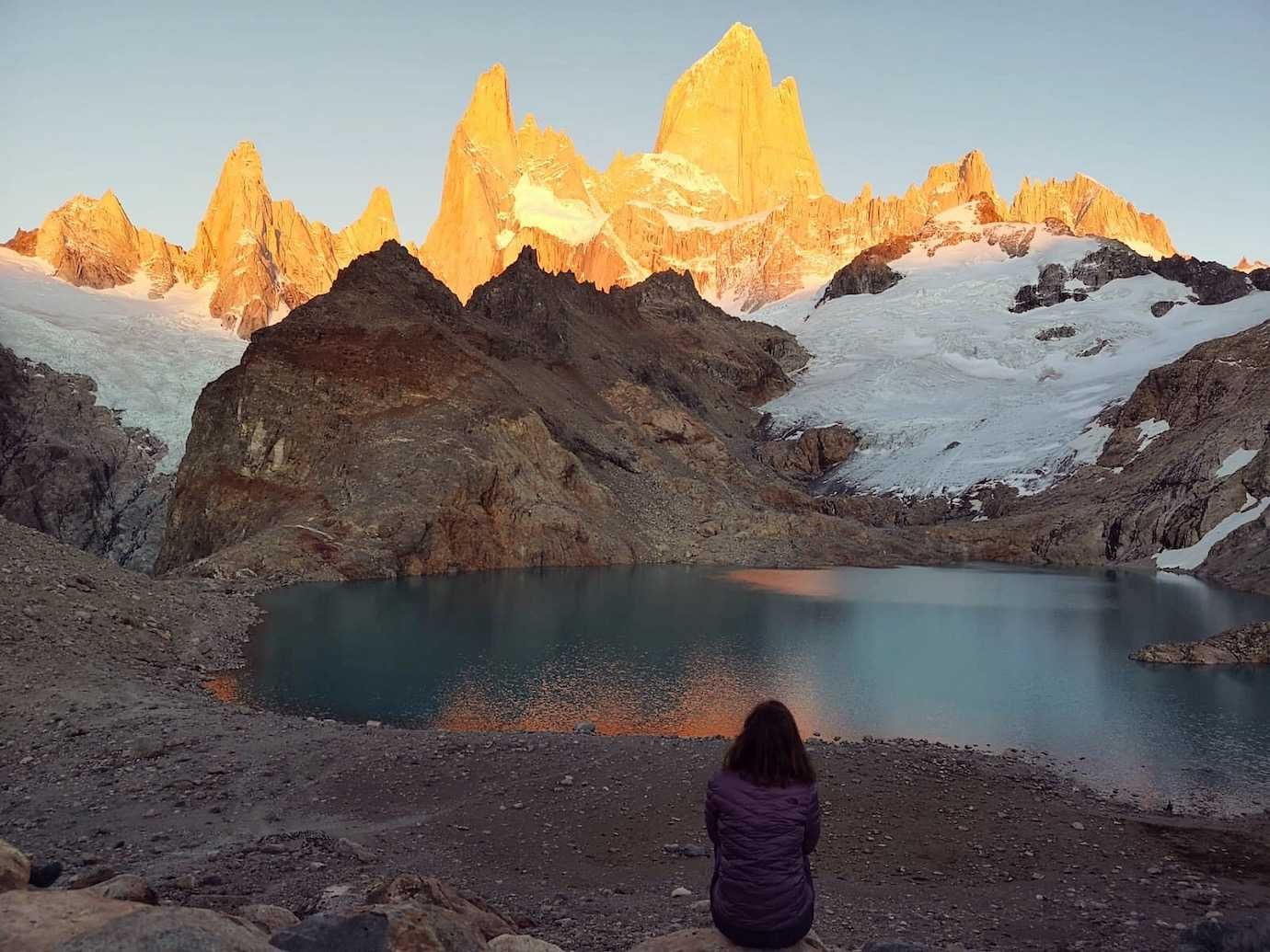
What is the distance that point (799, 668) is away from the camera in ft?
115

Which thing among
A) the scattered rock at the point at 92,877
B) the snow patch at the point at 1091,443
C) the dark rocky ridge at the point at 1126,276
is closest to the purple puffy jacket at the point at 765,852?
the scattered rock at the point at 92,877

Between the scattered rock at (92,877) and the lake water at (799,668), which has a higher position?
the scattered rock at (92,877)

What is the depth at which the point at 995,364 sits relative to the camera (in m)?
147

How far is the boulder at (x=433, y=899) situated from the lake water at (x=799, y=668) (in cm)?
1664

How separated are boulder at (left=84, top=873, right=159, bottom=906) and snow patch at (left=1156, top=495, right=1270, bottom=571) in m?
83.6

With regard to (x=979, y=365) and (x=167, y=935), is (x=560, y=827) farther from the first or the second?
(x=979, y=365)

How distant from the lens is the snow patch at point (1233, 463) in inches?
3095

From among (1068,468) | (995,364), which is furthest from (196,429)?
(995,364)

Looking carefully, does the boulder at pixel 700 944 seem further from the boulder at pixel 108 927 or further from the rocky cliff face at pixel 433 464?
the rocky cliff face at pixel 433 464

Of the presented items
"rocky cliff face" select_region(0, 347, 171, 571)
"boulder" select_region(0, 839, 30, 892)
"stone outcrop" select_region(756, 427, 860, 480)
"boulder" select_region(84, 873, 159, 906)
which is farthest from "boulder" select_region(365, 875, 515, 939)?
"stone outcrop" select_region(756, 427, 860, 480)

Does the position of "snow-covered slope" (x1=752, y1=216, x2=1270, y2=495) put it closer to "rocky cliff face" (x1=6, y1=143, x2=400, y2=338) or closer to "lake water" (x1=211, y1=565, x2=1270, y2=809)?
"lake water" (x1=211, y1=565, x2=1270, y2=809)

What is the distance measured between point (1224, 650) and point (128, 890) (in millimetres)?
39627

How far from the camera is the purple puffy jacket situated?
7.02 metres

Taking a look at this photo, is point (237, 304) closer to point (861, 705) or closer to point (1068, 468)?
point (1068, 468)
